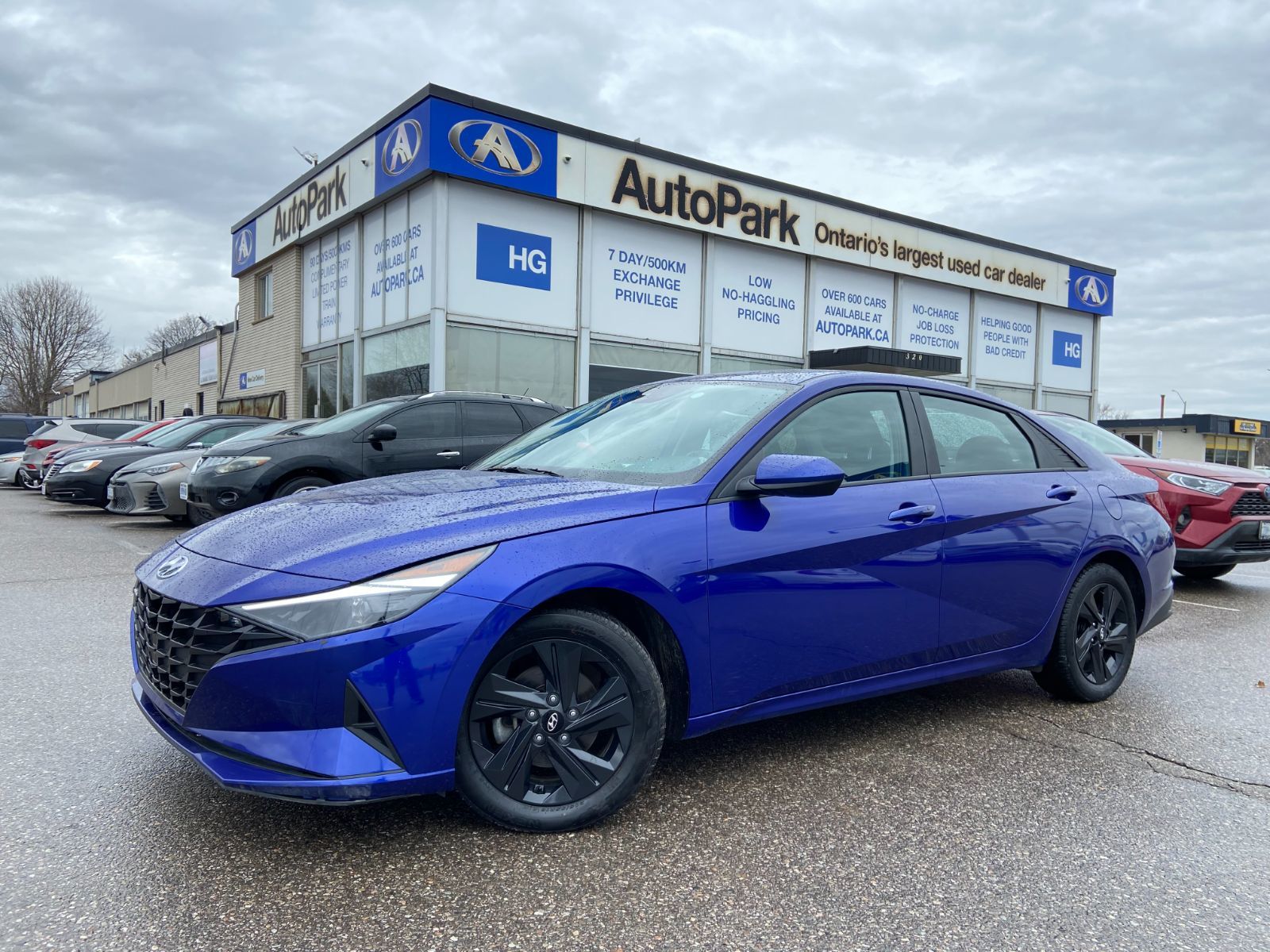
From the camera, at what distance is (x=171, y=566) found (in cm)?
281

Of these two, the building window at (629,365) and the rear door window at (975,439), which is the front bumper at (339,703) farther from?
the building window at (629,365)

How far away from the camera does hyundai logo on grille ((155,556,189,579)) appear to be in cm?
276

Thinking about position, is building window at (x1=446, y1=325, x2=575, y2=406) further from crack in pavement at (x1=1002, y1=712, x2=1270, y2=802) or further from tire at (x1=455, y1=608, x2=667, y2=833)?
tire at (x1=455, y1=608, x2=667, y2=833)

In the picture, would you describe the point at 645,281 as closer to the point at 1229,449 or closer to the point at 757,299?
the point at 757,299

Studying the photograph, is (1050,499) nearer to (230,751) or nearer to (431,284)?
(230,751)

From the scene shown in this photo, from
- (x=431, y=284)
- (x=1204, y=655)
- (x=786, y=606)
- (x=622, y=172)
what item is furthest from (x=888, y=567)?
(x=622, y=172)

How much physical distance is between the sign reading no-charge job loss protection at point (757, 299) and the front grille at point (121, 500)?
12096 mm

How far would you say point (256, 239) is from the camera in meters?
23.0

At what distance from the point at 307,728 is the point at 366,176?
55.1 ft

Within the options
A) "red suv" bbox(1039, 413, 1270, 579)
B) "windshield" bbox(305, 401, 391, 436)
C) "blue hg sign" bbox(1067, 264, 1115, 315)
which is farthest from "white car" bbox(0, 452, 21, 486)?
"blue hg sign" bbox(1067, 264, 1115, 315)

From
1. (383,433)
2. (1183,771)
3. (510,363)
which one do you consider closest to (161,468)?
(383,433)

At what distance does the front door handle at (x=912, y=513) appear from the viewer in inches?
137

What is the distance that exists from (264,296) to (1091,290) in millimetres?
23467

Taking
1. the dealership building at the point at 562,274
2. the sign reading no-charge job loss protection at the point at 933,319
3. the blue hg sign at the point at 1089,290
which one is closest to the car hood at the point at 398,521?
the dealership building at the point at 562,274
